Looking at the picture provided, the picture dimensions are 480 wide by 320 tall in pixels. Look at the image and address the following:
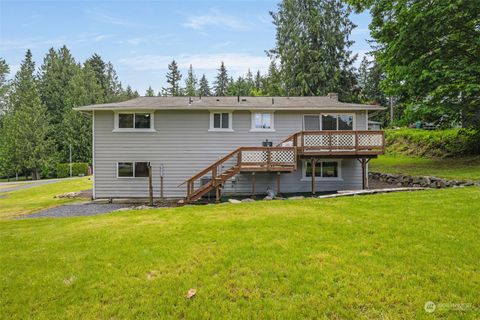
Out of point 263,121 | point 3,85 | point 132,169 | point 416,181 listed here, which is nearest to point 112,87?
point 3,85

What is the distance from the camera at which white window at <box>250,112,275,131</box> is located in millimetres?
14711

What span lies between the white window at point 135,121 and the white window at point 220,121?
318 centimetres

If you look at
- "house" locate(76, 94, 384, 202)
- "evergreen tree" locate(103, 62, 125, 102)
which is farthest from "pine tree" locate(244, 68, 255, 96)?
"house" locate(76, 94, 384, 202)

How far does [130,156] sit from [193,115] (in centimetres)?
399

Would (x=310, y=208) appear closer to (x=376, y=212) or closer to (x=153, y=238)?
(x=376, y=212)

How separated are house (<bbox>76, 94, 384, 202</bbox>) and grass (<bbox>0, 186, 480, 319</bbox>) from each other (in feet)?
24.6

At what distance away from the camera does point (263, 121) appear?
48.4 ft

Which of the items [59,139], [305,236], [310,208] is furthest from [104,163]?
[59,139]

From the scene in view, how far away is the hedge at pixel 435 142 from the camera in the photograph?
715 inches

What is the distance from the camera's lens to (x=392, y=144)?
25438 mm

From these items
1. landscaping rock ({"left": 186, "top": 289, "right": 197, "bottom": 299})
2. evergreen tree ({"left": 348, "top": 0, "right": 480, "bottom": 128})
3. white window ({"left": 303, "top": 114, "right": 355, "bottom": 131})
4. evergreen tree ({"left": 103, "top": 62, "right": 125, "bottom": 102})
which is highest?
evergreen tree ({"left": 103, "top": 62, "right": 125, "bottom": 102})

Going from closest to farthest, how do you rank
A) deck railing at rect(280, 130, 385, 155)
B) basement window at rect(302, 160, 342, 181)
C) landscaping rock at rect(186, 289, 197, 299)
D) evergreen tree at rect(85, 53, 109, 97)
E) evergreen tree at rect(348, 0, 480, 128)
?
landscaping rock at rect(186, 289, 197, 299) < deck railing at rect(280, 130, 385, 155) < evergreen tree at rect(348, 0, 480, 128) < basement window at rect(302, 160, 342, 181) < evergreen tree at rect(85, 53, 109, 97)

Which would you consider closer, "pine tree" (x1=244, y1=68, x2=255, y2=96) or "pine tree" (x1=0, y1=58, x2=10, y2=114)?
"pine tree" (x1=0, y1=58, x2=10, y2=114)

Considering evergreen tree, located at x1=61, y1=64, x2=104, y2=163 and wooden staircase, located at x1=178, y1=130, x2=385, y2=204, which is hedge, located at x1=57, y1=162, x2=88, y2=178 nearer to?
evergreen tree, located at x1=61, y1=64, x2=104, y2=163
